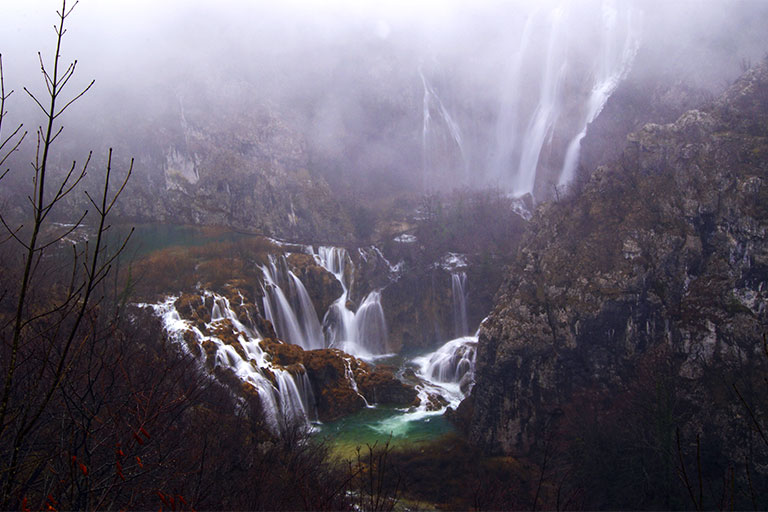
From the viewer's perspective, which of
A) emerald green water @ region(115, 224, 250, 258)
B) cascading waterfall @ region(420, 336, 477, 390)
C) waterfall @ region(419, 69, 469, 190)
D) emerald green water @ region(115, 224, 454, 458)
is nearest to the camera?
emerald green water @ region(115, 224, 454, 458)

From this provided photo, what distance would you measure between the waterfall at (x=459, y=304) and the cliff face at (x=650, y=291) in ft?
49.2

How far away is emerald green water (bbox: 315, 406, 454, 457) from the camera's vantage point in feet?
64.2

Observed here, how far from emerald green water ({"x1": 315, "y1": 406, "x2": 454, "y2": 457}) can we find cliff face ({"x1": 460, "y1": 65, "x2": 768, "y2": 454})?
165cm

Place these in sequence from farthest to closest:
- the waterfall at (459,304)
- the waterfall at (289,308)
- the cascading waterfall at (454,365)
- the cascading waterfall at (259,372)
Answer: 1. the waterfall at (459,304)
2. the waterfall at (289,308)
3. the cascading waterfall at (454,365)
4. the cascading waterfall at (259,372)

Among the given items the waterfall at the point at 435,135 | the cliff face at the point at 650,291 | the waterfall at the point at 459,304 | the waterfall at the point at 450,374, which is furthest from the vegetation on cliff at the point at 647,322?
the waterfall at the point at 435,135

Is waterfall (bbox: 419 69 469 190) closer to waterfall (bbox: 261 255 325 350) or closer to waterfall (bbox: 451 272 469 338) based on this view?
waterfall (bbox: 451 272 469 338)

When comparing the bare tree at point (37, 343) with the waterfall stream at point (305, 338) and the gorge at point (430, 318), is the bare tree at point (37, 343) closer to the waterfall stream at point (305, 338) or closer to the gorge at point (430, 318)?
the gorge at point (430, 318)

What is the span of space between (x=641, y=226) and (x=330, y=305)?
2178 cm

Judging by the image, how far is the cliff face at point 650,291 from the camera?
1766 centimetres

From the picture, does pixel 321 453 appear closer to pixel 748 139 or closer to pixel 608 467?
pixel 608 467

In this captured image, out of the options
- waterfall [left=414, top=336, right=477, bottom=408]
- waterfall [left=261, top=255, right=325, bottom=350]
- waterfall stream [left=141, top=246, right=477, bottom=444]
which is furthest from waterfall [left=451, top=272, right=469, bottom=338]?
waterfall [left=261, top=255, right=325, bottom=350]

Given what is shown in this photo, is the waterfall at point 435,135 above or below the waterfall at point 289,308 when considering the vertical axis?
Result: above

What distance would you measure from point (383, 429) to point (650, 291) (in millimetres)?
12655

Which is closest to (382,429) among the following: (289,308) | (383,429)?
(383,429)
